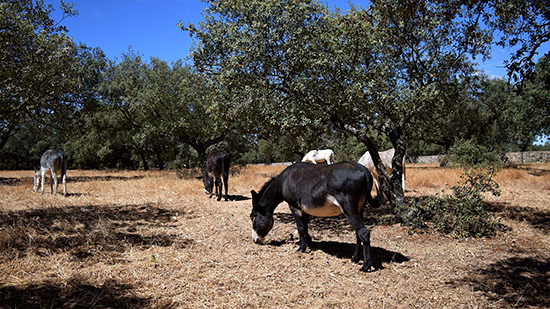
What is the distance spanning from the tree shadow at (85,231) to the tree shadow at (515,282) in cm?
604

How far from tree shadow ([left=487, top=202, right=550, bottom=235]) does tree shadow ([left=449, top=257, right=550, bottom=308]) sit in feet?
9.03

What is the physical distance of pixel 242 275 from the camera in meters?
5.92

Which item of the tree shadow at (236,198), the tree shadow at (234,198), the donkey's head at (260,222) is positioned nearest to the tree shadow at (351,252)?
the donkey's head at (260,222)

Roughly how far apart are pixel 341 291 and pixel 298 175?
Answer: 2.70 meters

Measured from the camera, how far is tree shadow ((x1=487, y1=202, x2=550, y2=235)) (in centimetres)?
873

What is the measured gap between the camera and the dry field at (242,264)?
4930 millimetres

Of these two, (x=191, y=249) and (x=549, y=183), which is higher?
(x=549, y=183)

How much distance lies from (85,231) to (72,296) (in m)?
3.44

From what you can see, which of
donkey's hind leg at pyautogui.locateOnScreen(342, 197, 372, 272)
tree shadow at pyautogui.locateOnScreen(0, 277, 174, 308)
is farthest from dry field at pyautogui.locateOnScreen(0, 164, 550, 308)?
donkey's hind leg at pyautogui.locateOnScreen(342, 197, 372, 272)

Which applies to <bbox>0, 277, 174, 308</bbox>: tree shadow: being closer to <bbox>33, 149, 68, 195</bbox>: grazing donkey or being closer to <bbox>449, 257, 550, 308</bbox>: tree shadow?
<bbox>449, 257, 550, 308</bbox>: tree shadow

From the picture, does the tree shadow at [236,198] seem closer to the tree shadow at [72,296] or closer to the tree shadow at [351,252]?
the tree shadow at [351,252]

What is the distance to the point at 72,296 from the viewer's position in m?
4.75

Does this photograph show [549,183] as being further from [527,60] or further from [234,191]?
[234,191]

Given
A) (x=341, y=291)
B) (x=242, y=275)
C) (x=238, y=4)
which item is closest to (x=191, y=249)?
(x=242, y=275)
